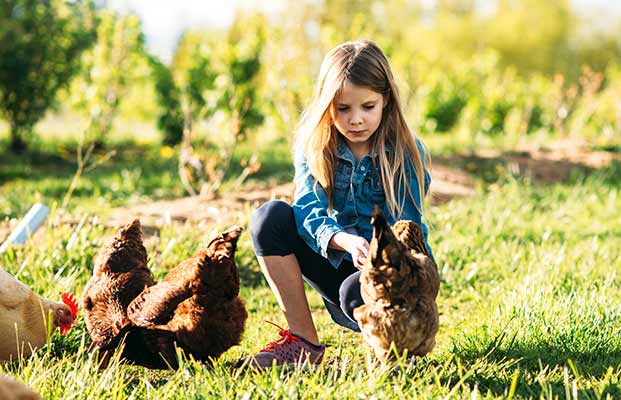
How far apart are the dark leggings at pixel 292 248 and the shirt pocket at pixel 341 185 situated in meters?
0.20

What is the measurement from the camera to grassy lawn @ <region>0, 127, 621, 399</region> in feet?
7.13

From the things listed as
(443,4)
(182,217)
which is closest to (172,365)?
(182,217)

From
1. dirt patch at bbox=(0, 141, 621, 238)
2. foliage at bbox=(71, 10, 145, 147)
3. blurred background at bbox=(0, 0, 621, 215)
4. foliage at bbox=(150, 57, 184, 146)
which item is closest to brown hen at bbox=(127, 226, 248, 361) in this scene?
dirt patch at bbox=(0, 141, 621, 238)

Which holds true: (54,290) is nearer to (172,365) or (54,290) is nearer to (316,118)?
(172,365)

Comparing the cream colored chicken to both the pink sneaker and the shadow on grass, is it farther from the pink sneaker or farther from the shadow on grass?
the shadow on grass

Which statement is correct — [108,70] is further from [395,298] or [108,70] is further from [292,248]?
[395,298]

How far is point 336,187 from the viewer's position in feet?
9.17

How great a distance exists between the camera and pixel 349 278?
2.48 m

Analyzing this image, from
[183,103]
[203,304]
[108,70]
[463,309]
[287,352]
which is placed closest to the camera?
[203,304]

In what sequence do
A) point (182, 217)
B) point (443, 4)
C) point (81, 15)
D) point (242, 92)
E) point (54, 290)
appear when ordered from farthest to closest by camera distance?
point (443, 4), point (81, 15), point (242, 92), point (182, 217), point (54, 290)

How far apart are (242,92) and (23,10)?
3067 millimetres

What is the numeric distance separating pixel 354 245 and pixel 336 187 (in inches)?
18.1

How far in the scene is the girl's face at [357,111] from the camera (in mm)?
2625

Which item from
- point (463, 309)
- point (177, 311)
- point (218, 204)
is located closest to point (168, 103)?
point (218, 204)
